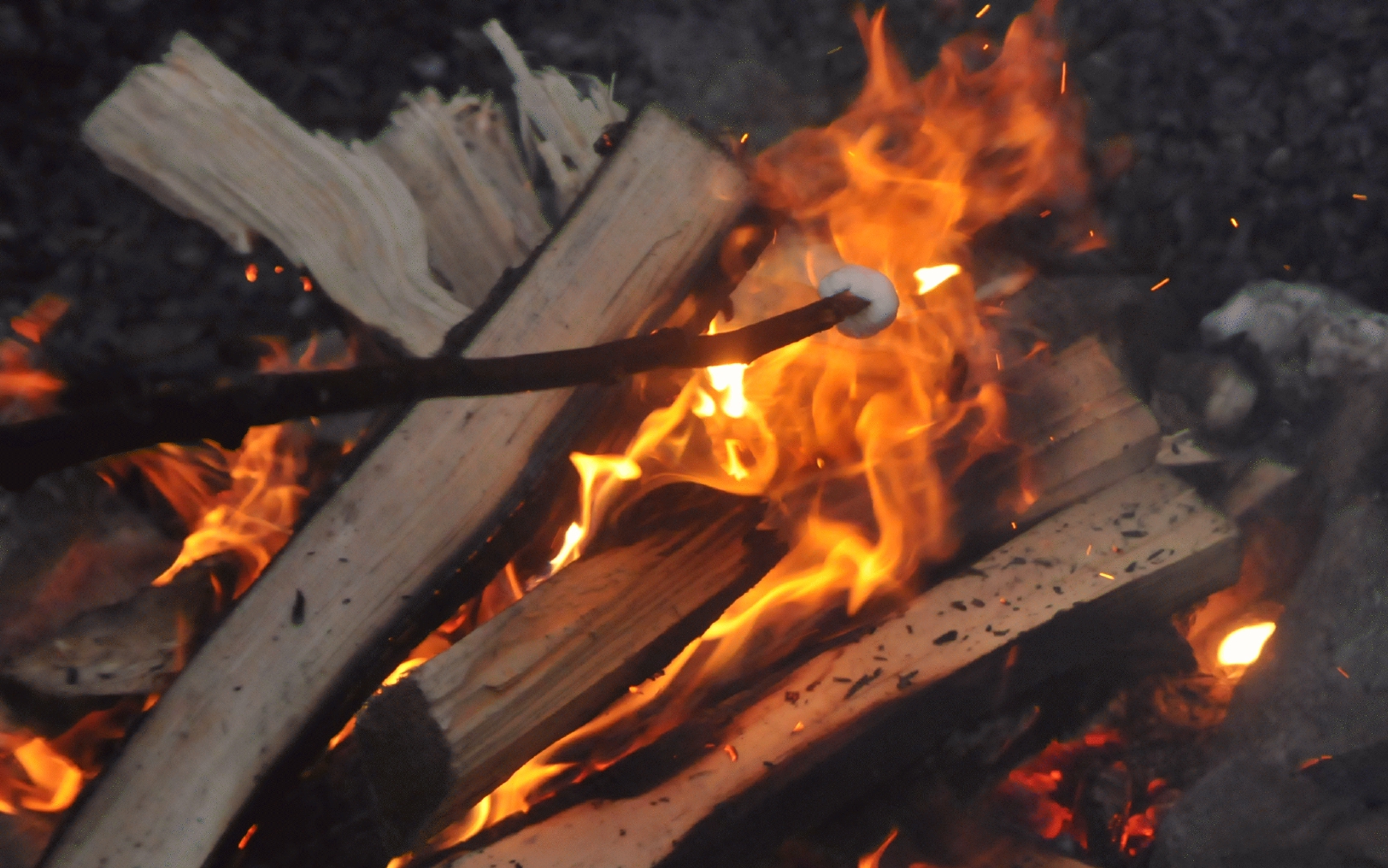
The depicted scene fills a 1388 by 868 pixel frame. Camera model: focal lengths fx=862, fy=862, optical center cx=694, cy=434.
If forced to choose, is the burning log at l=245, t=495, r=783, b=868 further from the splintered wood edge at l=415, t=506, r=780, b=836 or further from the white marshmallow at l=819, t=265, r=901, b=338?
the white marshmallow at l=819, t=265, r=901, b=338

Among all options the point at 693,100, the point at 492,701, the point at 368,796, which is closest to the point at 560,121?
the point at 693,100

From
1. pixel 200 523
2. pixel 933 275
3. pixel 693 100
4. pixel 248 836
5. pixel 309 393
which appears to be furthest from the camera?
pixel 693 100

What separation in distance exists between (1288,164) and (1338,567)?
4.85 feet

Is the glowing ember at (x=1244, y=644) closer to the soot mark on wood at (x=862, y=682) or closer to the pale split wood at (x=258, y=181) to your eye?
the soot mark on wood at (x=862, y=682)

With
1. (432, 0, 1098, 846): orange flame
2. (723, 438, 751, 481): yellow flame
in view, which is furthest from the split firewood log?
(723, 438, 751, 481): yellow flame

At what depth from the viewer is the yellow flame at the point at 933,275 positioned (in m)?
2.33

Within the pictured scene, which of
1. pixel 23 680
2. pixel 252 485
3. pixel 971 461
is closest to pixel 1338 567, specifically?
pixel 971 461

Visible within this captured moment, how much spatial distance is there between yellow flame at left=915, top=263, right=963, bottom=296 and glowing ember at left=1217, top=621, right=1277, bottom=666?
1.29 m

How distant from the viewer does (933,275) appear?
234cm

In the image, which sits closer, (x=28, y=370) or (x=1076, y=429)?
(x=1076, y=429)

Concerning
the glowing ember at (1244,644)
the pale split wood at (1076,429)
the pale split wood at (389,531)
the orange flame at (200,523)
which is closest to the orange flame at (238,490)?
the orange flame at (200,523)

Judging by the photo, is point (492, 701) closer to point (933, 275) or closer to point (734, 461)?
point (734, 461)

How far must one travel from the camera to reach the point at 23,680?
5.88 ft

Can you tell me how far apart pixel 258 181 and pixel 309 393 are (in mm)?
1396
